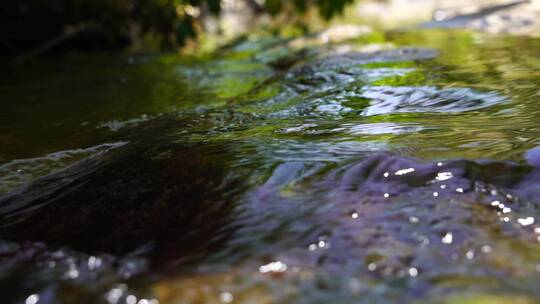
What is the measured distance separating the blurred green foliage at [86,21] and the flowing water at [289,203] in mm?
4292

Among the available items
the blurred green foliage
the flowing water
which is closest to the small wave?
the flowing water

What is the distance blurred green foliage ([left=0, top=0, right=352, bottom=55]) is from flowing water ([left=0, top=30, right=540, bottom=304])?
4292 millimetres

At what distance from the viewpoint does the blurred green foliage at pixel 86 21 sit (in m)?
6.74

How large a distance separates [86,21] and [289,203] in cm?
733

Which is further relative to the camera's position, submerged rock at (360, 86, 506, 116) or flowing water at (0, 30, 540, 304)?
submerged rock at (360, 86, 506, 116)

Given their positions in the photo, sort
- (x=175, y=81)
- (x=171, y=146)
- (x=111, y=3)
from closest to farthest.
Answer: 1. (x=171, y=146)
2. (x=175, y=81)
3. (x=111, y=3)

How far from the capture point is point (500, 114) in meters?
2.06

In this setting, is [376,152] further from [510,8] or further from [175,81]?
[510,8]

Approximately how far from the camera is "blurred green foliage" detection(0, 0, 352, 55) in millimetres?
6736

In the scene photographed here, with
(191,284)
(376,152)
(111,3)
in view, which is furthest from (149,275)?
(111,3)

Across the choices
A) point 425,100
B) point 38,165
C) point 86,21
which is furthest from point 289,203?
point 86,21

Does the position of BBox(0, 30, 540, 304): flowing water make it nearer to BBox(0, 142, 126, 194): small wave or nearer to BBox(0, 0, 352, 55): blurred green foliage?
BBox(0, 142, 126, 194): small wave

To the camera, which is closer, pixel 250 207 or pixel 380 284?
pixel 380 284

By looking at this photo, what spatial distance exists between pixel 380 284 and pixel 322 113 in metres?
1.42
